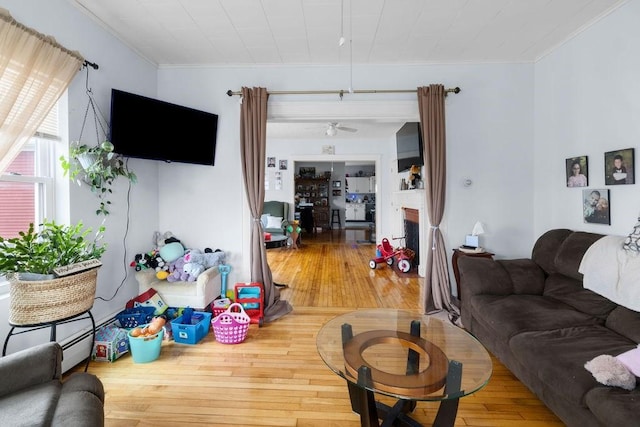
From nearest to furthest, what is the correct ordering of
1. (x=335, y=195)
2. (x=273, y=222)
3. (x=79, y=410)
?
1. (x=79, y=410)
2. (x=273, y=222)
3. (x=335, y=195)

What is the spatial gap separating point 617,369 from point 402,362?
0.92 m

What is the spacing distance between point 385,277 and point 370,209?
684 cm

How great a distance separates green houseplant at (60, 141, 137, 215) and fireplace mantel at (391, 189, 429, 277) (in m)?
3.07

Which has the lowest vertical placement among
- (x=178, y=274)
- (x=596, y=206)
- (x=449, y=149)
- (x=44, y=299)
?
(x=178, y=274)

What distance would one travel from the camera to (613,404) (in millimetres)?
1131

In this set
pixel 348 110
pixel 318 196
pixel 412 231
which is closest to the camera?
pixel 348 110

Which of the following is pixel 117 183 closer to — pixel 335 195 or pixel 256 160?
pixel 256 160

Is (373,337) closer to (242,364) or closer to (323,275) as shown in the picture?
(242,364)

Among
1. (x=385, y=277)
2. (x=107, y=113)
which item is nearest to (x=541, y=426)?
(x=385, y=277)

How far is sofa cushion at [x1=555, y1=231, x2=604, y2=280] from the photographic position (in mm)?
2086

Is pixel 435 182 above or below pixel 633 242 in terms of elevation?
above

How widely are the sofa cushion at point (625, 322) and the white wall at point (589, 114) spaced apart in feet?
2.37

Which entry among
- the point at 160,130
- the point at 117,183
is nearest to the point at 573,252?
the point at 160,130

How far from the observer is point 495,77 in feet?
9.90
